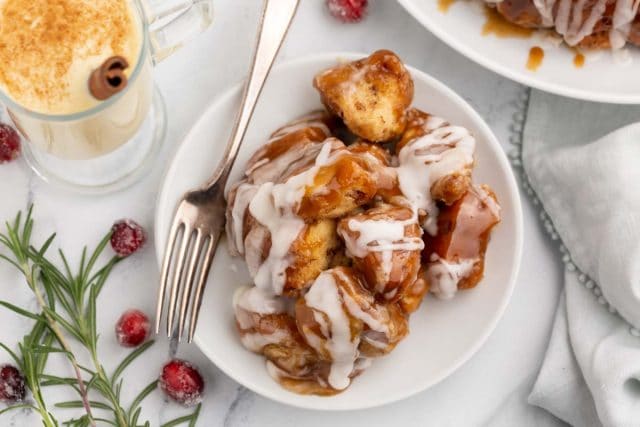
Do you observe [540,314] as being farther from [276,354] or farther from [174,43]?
[174,43]

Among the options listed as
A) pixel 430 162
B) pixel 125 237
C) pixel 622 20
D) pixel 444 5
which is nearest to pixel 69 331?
pixel 125 237

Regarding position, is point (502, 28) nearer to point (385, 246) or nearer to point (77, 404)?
point (385, 246)

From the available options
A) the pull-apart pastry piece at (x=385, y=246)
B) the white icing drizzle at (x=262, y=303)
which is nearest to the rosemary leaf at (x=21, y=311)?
the white icing drizzle at (x=262, y=303)

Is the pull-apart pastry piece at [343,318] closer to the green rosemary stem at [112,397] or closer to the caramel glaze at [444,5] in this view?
the green rosemary stem at [112,397]

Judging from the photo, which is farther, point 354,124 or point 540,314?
point 540,314

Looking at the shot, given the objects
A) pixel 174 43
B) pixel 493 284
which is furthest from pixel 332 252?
pixel 174 43

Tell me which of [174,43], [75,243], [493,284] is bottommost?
[493,284]

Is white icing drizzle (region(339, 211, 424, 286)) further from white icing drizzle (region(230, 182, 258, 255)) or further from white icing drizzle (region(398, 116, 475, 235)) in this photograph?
white icing drizzle (region(230, 182, 258, 255))
